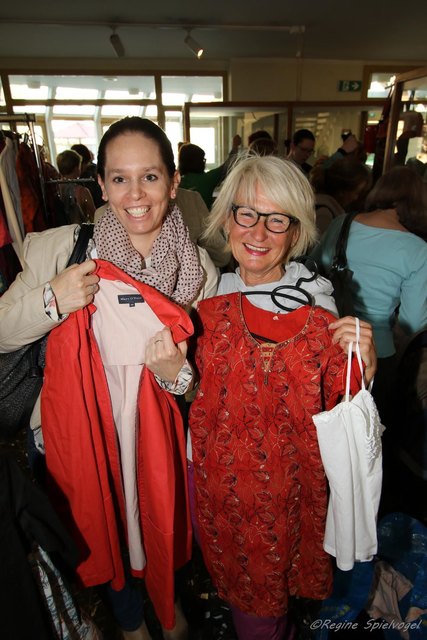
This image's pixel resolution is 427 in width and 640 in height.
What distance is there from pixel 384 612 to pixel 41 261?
1910 mm

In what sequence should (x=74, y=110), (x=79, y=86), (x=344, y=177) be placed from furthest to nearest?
(x=74, y=110)
(x=79, y=86)
(x=344, y=177)

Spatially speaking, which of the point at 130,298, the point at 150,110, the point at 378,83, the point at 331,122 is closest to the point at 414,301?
the point at 130,298

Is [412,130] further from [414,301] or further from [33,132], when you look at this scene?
[33,132]

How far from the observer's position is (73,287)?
3.41 ft

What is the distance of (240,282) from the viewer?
1266 millimetres

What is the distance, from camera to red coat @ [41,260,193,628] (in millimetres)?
1097

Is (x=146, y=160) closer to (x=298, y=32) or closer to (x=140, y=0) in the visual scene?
(x=140, y=0)

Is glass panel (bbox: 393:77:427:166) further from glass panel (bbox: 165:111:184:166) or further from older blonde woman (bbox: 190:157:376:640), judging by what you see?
glass panel (bbox: 165:111:184:166)

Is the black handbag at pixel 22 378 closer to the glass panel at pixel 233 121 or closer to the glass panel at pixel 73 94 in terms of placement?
the glass panel at pixel 233 121

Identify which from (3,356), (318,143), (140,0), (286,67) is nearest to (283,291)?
(3,356)

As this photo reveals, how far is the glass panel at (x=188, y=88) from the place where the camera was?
786 cm

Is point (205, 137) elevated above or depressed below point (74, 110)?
below

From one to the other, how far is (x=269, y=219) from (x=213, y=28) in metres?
6.02

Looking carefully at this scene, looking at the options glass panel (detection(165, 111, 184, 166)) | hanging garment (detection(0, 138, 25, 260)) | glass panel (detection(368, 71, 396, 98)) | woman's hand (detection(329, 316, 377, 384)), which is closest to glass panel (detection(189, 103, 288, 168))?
glass panel (detection(165, 111, 184, 166))
